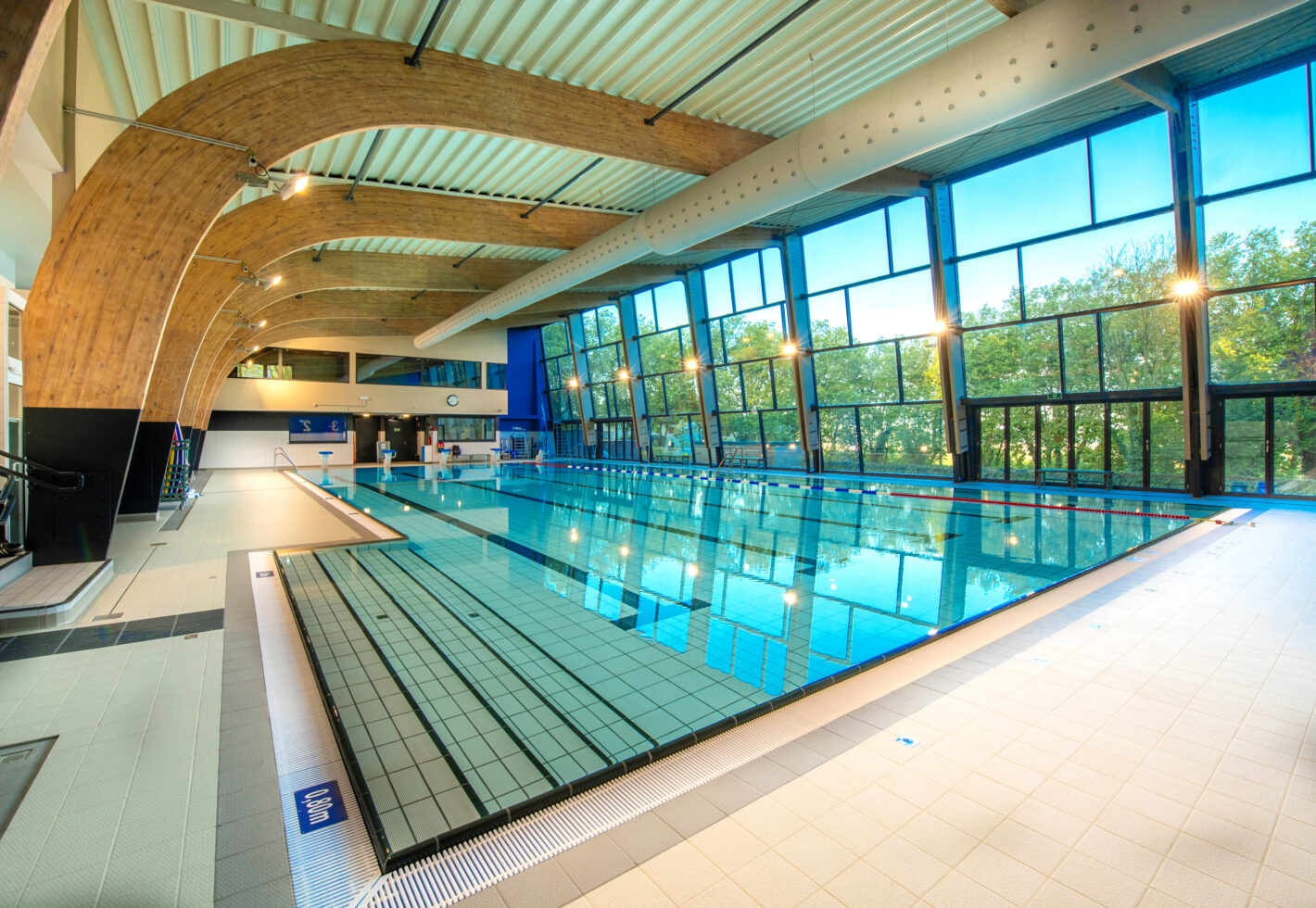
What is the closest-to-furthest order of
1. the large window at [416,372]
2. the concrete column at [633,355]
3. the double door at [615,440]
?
1. the concrete column at [633,355]
2. the double door at [615,440]
3. the large window at [416,372]

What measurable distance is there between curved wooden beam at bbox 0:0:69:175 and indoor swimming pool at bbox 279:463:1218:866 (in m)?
2.45

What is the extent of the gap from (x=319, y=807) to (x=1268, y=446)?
11893 mm

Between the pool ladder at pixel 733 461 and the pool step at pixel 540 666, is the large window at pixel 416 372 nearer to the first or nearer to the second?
the pool ladder at pixel 733 461

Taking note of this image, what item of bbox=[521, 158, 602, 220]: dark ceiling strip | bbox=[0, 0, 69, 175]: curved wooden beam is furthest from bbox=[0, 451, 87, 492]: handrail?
bbox=[521, 158, 602, 220]: dark ceiling strip

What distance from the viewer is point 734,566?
18.5 ft

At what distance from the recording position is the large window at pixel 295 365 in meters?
19.4

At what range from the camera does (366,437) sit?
21.9 meters

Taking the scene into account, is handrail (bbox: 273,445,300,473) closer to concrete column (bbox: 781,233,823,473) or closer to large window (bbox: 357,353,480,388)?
large window (bbox: 357,353,480,388)

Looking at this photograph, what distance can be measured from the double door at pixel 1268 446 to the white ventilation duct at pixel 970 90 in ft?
22.0

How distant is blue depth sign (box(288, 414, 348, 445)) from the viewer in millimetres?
20250

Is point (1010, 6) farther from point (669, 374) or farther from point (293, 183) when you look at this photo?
point (669, 374)

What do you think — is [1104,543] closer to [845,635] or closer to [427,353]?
[845,635]

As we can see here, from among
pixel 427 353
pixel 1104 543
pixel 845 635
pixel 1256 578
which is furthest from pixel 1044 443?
pixel 427 353

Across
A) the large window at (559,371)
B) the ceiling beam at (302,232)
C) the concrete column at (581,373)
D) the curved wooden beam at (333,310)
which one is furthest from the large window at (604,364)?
the ceiling beam at (302,232)
